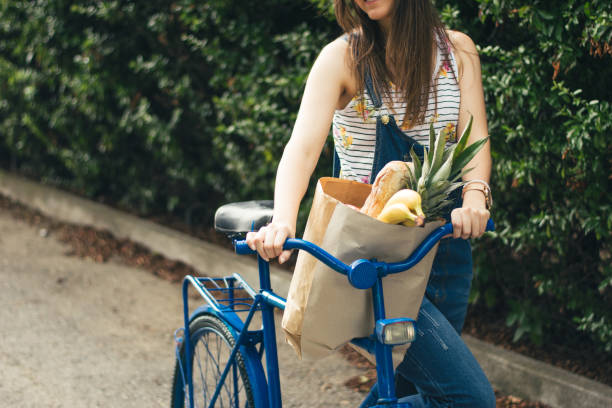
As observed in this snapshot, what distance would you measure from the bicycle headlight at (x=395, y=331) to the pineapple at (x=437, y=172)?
27cm

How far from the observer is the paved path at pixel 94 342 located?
3.51 metres

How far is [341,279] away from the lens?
1.62 meters

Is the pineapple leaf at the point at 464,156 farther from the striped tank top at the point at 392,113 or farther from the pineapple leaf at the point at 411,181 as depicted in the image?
the striped tank top at the point at 392,113

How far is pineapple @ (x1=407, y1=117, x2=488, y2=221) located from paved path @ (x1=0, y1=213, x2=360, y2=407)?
2.15 metres

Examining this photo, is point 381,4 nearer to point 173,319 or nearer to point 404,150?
point 404,150

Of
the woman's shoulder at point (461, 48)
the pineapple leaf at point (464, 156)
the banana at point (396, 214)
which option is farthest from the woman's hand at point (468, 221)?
the woman's shoulder at point (461, 48)

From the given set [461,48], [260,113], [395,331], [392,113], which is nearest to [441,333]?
[395,331]

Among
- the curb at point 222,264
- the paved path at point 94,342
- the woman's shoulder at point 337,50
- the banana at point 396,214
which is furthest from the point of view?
the paved path at point 94,342

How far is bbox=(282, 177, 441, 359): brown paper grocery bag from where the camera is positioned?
157cm

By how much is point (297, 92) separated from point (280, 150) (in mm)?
488

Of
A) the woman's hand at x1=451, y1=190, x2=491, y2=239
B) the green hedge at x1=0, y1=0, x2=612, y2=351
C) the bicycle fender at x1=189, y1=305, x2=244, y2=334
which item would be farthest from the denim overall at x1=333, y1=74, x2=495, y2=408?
the green hedge at x1=0, y1=0, x2=612, y2=351

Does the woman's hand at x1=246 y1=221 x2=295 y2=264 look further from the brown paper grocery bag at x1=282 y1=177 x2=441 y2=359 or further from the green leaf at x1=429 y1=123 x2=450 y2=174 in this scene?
the green leaf at x1=429 y1=123 x2=450 y2=174

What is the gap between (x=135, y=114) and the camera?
605cm

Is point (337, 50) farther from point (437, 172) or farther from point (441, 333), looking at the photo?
point (441, 333)
